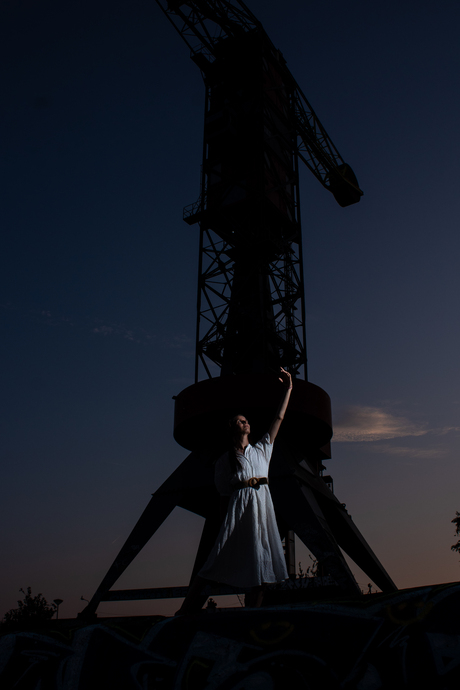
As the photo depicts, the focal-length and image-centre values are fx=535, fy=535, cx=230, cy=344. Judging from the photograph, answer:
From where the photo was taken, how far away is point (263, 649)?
12.1ft

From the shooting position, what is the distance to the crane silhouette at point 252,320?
20.4 metres

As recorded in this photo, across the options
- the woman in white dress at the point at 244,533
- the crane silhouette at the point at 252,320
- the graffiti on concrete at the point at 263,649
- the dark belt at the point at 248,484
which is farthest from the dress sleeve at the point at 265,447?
the crane silhouette at the point at 252,320

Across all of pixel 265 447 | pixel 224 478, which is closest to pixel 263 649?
pixel 224 478

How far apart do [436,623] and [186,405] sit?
730 inches

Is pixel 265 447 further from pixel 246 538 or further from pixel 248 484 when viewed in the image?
pixel 246 538

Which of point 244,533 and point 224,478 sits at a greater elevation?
point 224,478

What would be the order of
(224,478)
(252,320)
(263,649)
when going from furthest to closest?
1. (252,320)
2. (224,478)
3. (263,649)

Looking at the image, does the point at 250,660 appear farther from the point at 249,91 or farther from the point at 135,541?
the point at 249,91

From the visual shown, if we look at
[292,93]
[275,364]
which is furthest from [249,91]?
[275,364]

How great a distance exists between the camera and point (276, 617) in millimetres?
3861

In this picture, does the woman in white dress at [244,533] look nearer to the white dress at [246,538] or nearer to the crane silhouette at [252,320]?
the white dress at [246,538]

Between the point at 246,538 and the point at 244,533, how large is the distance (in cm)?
5

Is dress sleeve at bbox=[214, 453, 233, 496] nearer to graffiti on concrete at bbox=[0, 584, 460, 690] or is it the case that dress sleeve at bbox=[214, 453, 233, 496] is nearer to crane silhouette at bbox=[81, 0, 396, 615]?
graffiti on concrete at bbox=[0, 584, 460, 690]

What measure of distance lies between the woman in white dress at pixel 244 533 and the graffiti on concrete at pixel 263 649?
122cm
